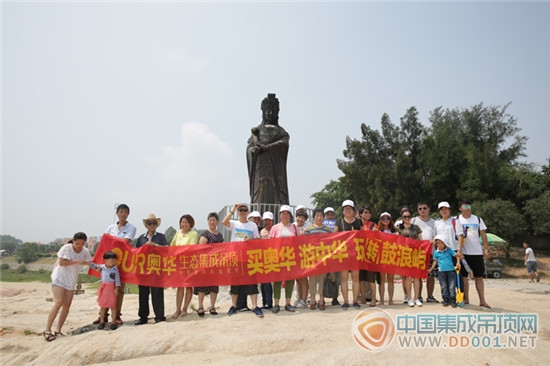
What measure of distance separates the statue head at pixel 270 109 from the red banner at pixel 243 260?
6.27 meters

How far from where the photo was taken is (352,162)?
112ft

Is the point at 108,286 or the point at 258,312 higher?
the point at 108,286

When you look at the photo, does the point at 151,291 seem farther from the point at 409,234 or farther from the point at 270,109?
the point at 270,109

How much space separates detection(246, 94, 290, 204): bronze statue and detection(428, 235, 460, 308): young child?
5.42 metres

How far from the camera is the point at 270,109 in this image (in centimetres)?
1209

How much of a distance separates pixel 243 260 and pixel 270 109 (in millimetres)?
6749

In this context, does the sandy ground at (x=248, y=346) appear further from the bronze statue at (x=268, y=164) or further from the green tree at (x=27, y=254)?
the green tree at (x=27, y=254)

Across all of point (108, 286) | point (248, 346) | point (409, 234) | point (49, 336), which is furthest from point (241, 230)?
point (49, 336)

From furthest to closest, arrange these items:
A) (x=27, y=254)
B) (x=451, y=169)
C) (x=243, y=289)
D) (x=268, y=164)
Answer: (x=27, y=254), (x=451, y=169), (x=268, y=164), (x=243, y=289)

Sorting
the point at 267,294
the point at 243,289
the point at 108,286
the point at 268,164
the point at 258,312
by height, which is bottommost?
the point at 258,312

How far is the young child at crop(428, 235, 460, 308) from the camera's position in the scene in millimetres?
6520

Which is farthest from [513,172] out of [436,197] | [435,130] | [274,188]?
[274,188]

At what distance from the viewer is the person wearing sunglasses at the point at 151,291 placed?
21.0 feet

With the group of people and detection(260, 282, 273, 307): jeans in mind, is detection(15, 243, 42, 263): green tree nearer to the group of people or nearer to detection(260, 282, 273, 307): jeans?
the group of people
